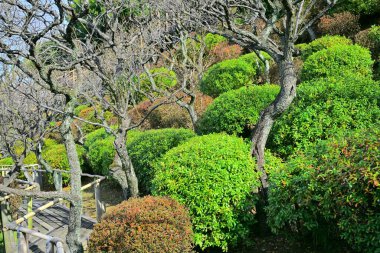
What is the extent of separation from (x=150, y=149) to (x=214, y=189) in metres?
3.55

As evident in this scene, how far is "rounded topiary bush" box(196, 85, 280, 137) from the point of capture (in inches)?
254

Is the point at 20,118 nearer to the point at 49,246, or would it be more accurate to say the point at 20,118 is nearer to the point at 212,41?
the point at 49,246

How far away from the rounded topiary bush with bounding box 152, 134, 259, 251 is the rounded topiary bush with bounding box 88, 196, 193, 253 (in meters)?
0.39

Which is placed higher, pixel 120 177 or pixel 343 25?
pixel 343 25

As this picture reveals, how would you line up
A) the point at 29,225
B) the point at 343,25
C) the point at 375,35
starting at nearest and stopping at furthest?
1. the point at 29,225
2. the point at 375,35
3. the point at 343,25

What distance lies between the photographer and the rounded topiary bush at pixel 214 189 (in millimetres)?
4684

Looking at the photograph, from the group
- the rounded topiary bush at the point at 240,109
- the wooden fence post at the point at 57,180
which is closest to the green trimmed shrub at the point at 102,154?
the wooden fence post at the point at 57,180

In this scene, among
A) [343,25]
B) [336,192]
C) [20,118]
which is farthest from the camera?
[343,25]

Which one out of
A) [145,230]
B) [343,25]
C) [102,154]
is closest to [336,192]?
[145,230]

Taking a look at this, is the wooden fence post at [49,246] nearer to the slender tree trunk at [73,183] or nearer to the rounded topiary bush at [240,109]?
the slender tree trunk at [73,183]

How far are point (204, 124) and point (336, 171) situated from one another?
3.79 meters

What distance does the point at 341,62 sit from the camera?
7660 millimetres

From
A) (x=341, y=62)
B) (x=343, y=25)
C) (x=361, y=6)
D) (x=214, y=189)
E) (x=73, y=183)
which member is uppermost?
(x=361, y=6)

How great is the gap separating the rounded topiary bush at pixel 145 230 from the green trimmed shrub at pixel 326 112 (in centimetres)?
238
